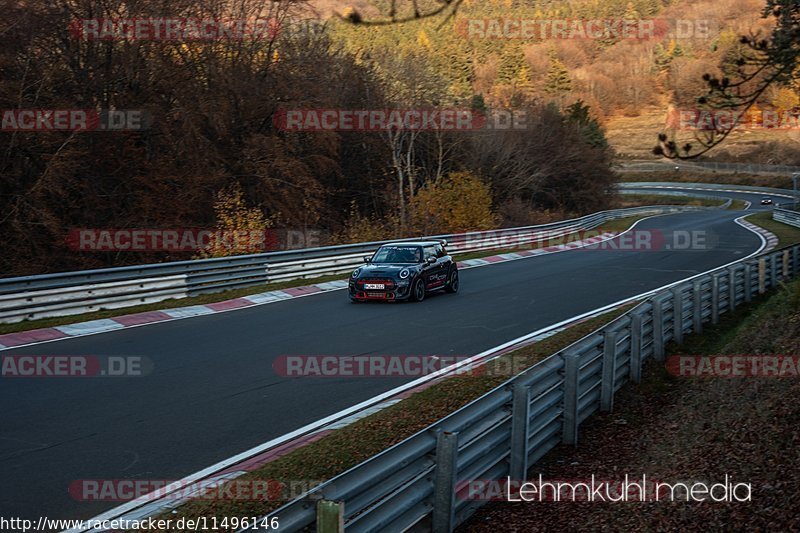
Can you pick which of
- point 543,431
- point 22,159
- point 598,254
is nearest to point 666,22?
point 598,254

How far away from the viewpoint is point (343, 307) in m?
17.5

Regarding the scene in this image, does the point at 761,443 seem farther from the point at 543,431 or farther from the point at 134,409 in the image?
the point at 134,409

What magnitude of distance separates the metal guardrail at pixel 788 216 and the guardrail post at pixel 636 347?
37.0m

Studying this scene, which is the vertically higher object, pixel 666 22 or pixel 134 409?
pixel 666 22

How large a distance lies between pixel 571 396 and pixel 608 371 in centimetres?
147

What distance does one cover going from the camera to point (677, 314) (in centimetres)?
1312

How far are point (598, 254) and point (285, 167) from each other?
13.1 metres

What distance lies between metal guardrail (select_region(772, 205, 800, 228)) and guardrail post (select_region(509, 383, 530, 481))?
4144 cm

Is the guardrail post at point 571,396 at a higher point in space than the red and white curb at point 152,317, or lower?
higher

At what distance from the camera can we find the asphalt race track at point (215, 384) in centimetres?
722
